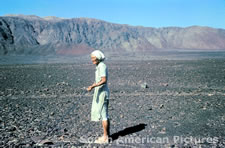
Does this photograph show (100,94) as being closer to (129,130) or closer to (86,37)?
(129,130)

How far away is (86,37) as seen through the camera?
14825 centimetres

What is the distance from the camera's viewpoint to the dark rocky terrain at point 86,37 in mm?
84400

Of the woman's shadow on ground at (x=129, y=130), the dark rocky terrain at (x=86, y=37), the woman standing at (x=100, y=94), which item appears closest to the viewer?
the woman standing at (x=100, y=94)

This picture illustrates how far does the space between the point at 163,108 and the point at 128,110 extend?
126 cm

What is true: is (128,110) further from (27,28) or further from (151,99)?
(27,28)

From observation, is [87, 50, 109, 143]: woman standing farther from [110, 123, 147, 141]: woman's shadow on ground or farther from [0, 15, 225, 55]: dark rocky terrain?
[0, 15, 225, 55]: dark rocky terrain

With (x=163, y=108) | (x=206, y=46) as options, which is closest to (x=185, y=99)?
(x=163, y=108)

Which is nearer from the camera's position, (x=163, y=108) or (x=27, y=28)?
(x=163, y=108)

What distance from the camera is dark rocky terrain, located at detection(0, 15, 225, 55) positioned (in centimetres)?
8440

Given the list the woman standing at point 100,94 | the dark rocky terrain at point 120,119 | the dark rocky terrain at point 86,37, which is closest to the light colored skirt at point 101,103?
the woman standing at point 100,94

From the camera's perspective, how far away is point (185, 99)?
1039cm

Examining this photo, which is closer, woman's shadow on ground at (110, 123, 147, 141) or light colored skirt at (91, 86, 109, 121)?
light colored skirt at (91, 86, 109, 121)

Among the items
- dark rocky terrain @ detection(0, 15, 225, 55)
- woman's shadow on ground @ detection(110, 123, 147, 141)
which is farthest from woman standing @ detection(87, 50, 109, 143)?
dark rocky terrain @ detection(0, 15, 225, 55)

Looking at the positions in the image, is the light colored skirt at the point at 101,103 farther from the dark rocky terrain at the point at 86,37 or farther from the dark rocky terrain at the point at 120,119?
the dark rocky terrain at the point at 86,37
